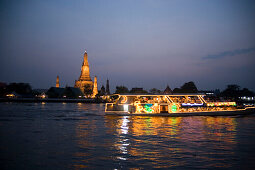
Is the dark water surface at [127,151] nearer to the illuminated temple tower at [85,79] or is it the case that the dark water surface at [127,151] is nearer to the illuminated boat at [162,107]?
the illuminated boat at [162,107]

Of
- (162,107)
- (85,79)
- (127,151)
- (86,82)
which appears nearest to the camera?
(127,151)

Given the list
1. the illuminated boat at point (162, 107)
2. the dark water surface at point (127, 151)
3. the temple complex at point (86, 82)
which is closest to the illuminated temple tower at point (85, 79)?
the temple complex at point (86, 82)

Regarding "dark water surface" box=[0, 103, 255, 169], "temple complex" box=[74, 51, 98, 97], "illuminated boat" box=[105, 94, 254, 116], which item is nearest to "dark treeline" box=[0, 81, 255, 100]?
"temple complex" box=[74, 51, 98, 97]

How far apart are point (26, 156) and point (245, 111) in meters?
32.3

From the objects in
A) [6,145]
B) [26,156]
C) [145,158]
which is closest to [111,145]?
[145,158]

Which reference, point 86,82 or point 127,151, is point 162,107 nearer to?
point 127,151

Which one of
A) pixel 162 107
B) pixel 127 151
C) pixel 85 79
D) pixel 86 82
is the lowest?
pixel 127 151

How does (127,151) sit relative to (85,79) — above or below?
below

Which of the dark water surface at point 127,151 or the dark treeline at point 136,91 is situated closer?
the dark water surface at point 127,151

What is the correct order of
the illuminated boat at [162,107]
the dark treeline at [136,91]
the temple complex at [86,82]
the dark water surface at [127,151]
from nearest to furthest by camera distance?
1. the dark water surface at [127,151]
2. the illuminated boat at [162,107]
3. the dark treeline at [136,91]
4. the temple complex at [86,82]

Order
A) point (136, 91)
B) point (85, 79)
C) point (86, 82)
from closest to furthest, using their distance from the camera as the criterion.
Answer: point (136, 91), point (86, 82), point (85, 79)

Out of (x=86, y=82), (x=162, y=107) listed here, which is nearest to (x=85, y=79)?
(x=86, y=82)

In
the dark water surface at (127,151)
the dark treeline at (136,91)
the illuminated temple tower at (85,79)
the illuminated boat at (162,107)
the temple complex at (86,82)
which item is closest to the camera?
the dark water surface at (127,151)

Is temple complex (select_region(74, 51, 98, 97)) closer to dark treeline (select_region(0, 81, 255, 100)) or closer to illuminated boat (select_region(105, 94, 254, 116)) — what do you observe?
dark treeline (select_region(0, 81, 255, 100))
